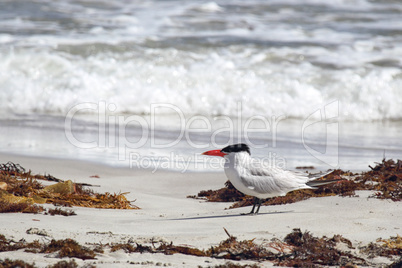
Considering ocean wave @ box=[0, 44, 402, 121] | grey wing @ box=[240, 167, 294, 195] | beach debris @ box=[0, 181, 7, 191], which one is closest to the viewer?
grey wing @ box=[240, 167, 294, 195]

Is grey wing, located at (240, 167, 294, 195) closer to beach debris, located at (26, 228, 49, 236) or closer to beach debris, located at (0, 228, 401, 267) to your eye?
beach debris, located at (0, 228, 401, 267)

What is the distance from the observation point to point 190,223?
4.21m

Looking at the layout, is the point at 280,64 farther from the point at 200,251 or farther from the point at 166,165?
the point at 200,251

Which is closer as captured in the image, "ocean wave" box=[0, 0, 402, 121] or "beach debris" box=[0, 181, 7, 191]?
"beach debris" box=[0, 181, 7, 191]

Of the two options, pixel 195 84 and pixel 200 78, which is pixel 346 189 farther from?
pixel 200 78

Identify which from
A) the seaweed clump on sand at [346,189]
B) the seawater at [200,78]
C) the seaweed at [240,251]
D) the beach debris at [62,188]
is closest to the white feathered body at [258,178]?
the seaweed clump on sand at [346,189]

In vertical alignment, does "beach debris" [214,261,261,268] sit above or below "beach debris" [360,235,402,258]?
below

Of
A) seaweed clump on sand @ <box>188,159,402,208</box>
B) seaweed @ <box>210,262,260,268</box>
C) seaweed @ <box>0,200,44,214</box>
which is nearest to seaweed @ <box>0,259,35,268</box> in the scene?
seaweed @ <box>210,262,260,268</box>

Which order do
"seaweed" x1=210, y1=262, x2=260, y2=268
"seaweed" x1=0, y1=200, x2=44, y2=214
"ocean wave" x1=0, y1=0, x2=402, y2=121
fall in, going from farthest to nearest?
1. "ocean wave" x1=0, y1=0, x2=402, y2=121
2. "seaweed" x1=0, y1=200, x2=44, y2=214
3. "seaweed" x1=210, y1=262, x2=260, y2=268

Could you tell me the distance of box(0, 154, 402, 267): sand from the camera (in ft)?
10.7

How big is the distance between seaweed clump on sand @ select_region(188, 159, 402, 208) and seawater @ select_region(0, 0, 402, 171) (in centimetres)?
135

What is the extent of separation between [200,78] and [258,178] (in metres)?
7.69

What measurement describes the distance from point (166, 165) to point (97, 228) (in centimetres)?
318

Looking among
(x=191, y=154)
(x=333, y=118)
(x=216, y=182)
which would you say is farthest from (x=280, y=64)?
(x=216, y=182)
